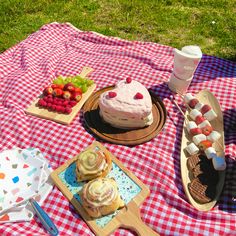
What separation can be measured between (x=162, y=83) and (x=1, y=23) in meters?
3.29

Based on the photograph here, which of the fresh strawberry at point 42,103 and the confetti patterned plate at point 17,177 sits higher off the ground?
the fresh strawberry at point 42,103

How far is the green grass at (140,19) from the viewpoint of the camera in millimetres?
5059

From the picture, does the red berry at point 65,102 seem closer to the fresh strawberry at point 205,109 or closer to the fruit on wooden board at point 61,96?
the fruit on wooden board at point 61,96

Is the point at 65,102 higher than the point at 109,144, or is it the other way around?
the point at 65,102

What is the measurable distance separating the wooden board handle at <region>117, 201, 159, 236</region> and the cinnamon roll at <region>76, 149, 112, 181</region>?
1.12ft

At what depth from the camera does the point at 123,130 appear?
9.71 feet

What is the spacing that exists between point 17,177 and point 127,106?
3.63 feet

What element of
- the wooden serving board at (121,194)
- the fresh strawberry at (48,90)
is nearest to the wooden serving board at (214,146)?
the wooden serving board at (121,194)

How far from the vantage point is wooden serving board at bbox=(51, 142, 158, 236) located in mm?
2295

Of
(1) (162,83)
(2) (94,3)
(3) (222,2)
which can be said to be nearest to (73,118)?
(1) (162,83)

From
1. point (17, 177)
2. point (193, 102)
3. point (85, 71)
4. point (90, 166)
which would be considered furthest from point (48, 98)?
point (193, 102)

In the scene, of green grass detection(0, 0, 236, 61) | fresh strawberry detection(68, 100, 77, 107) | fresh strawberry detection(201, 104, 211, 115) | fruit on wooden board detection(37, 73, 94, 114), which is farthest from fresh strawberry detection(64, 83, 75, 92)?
green grass detection(0, 0, 236, 61)

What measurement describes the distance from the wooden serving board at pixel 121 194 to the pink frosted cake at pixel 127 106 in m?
0.32

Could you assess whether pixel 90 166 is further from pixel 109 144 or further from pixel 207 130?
pixel 207 130
